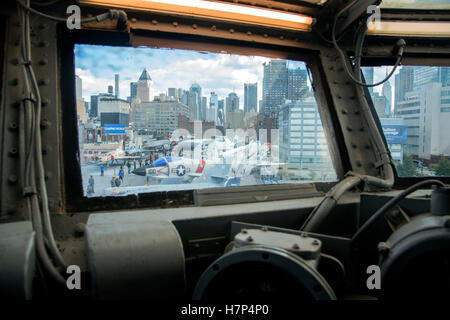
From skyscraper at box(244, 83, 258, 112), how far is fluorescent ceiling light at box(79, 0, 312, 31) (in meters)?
0.44

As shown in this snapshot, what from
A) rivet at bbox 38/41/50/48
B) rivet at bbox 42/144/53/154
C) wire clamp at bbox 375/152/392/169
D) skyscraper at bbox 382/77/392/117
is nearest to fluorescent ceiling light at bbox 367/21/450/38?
skyscraper at bbox 382/77/392/117

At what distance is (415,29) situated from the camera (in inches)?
95.5

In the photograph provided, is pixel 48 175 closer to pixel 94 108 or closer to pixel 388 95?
pixel 94 108

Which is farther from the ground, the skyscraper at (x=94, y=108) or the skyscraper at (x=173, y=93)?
the skyscraper at (x=173, y=93)

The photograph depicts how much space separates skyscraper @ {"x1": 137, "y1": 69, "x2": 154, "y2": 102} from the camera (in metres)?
2.04

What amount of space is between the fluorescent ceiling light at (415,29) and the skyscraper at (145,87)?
184 cm

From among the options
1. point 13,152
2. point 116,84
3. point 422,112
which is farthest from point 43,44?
point 422,112

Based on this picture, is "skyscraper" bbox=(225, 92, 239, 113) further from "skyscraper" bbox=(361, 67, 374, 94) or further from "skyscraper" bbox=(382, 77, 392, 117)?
"skyscraper" bbox=(382, 77, 392, 117)

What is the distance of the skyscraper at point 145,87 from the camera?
204cm

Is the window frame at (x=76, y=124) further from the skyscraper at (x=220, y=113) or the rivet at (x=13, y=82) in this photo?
the skyscraper at (x=220, y=113)

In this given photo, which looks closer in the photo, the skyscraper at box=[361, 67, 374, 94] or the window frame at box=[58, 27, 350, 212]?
the window frame at box=[58, 27, 350, 212]

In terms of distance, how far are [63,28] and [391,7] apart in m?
2.40

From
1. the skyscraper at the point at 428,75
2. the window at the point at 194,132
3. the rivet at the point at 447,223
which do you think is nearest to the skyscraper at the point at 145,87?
the window at the point at 194,132
